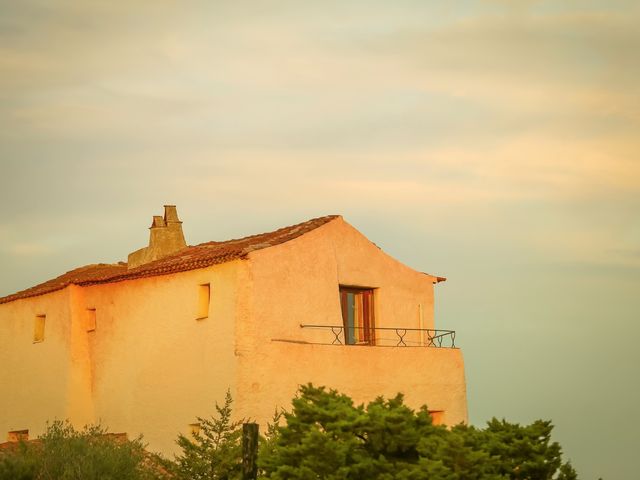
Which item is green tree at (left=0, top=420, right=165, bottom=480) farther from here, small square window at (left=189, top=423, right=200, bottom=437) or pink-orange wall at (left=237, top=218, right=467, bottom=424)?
pink-orange wall at (left=237, top=218, right=467, bottom=424)

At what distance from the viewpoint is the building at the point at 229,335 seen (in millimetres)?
25234

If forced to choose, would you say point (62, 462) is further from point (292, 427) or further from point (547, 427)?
point (547, 427)

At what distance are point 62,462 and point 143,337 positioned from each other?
291 inches

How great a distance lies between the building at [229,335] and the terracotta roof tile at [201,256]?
0.22 feet

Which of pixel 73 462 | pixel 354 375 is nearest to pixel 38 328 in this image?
pixel 354 375

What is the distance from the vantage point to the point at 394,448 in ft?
52.8

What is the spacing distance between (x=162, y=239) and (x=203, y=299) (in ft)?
18.7

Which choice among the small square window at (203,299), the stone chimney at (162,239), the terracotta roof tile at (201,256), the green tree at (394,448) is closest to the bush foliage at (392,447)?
the green tree at (394,448)

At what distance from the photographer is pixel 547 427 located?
17.4 meters

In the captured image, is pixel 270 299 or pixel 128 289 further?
pixel 128 289

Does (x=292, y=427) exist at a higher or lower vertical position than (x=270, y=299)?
lower

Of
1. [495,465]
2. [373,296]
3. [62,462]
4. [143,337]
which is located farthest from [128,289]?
[495,465]

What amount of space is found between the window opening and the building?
0.04 metres

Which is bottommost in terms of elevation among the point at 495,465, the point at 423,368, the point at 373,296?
the point at 495,465
